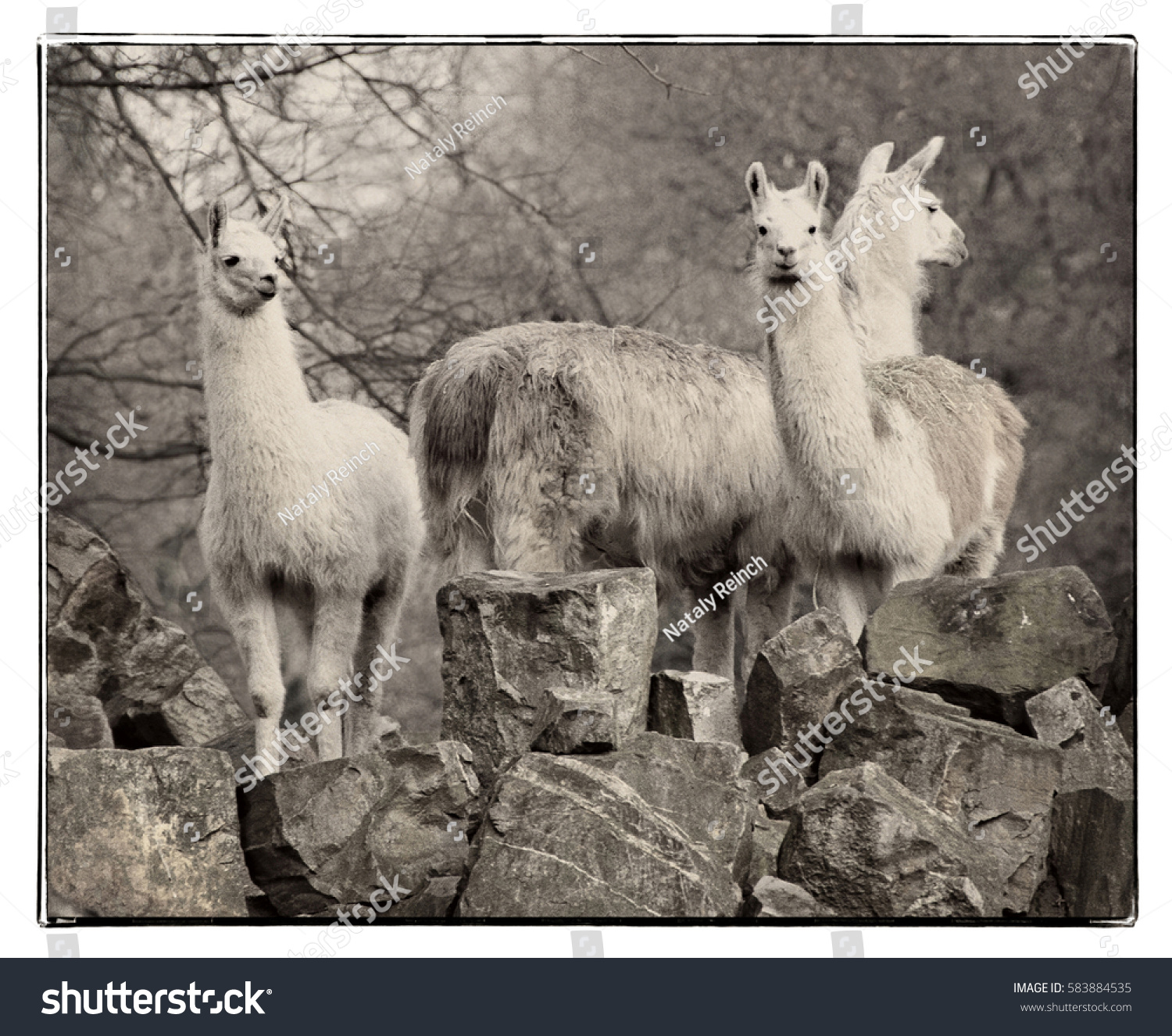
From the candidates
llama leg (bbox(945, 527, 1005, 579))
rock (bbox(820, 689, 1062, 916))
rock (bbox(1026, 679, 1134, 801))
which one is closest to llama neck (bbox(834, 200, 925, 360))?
llama leg (bbox(945, 527, 1005, 579))

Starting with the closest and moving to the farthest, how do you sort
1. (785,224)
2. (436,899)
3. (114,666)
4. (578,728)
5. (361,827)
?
(436,899) → (578,728) → (361,827) → (785,224) → (114,666)

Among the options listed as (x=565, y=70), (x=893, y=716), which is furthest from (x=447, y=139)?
(x=893, y=716)

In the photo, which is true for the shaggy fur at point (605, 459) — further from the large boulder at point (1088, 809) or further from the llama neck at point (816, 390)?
the large boulder at point (1088, 809)

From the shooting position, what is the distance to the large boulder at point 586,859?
4449mm

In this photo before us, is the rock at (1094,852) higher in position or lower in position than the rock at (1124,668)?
lower

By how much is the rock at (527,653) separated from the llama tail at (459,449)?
0.84 meters

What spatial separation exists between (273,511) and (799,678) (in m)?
2.06

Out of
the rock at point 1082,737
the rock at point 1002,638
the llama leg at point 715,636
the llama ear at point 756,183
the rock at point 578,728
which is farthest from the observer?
the llama leg at point 715,636

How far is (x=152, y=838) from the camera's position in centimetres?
492

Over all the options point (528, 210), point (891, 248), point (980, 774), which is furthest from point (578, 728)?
point (891, 248)

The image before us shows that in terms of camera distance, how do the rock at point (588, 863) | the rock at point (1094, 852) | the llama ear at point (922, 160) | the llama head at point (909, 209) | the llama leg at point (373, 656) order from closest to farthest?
the rock at point (588, 863) → the rock at point (1094, 852) → the llama leg at point (373, 656) → the llama ear at point (922, 160) → the llama head at point (909, 209)

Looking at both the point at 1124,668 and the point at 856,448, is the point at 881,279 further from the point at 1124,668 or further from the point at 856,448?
the point at 1124,668

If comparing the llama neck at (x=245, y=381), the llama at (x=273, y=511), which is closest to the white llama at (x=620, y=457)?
the llama at (x=273, y=511)

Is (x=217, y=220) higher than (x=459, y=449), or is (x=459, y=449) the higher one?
(x=217, y=220)
